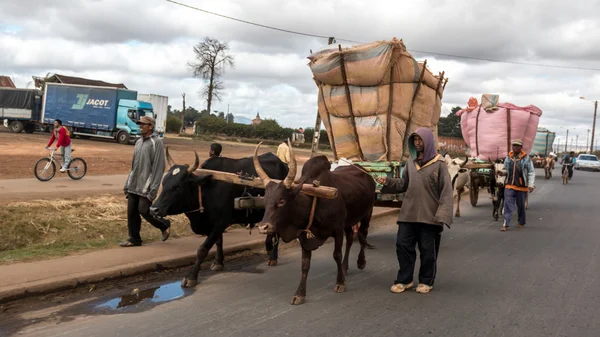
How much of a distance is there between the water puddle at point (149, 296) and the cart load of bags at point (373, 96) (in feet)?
15.5

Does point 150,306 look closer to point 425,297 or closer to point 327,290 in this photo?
point 327,290

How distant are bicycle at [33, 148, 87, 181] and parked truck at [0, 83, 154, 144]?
64.2ft

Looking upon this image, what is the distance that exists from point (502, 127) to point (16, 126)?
107 ft

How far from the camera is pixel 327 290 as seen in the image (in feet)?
20.5

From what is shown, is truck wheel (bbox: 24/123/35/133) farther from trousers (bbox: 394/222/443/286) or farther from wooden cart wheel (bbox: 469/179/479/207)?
trousers (bbox: 394/222/443/286)

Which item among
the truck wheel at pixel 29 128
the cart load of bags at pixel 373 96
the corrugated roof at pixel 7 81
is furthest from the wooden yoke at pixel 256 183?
the corrugated roof at pixel 7 81

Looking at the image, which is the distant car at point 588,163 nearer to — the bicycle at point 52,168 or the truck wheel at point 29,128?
the bicycle at point 52,168

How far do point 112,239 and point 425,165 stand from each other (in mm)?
5090

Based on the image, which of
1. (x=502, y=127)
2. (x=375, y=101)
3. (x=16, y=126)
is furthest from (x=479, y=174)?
(x=16, y=126)

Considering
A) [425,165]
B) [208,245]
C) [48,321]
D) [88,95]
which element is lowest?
[48,321]

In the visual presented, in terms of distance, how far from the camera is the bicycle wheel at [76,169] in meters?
15.0

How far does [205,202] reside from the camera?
6773 mm

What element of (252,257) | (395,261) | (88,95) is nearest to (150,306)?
(252,257)

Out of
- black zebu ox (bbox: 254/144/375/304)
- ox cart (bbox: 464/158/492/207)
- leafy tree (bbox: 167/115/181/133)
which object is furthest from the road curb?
leafy tree (bbox: 167/115/181/133)
